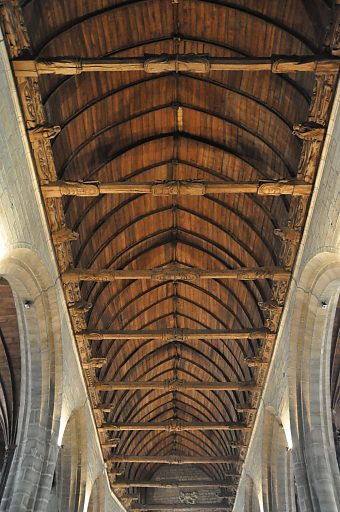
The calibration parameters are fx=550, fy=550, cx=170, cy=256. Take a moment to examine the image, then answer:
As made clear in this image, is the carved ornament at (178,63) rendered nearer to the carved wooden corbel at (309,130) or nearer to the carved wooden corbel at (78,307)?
the carved wooden corbel at (309,130)

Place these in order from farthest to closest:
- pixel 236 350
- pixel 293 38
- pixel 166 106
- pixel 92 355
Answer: pixel 236 350
pixel 92 355
pixel 166 106
pixel 293 38

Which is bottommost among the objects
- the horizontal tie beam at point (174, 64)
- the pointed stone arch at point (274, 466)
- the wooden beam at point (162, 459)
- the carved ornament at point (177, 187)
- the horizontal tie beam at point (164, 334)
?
the pointed stone arch at point (274, 466)

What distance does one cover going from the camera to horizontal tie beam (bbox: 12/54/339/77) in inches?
358

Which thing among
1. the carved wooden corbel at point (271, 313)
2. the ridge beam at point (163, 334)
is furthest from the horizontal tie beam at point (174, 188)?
the ridge beam at point (163, 334)

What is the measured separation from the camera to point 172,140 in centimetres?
1419

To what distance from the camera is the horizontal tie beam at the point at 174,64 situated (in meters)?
9.09

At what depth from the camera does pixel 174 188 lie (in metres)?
11.1

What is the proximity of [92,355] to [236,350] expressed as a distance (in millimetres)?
5565

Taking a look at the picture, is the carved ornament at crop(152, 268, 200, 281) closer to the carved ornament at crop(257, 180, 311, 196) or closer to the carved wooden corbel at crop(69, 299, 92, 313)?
the carved wooden corbel at crop(69, 299, 92, 313)

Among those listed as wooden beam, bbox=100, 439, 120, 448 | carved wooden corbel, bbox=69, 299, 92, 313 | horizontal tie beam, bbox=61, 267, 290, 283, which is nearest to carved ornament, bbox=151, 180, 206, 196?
horizontal tie beam, bbox=61, 267, 290, 283

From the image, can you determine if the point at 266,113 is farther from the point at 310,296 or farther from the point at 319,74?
the point at 310,296

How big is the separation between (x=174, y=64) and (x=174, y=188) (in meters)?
2.60

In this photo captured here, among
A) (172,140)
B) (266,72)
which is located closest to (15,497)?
(172,140)

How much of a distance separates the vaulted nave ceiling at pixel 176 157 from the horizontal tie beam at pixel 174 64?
2 cm
